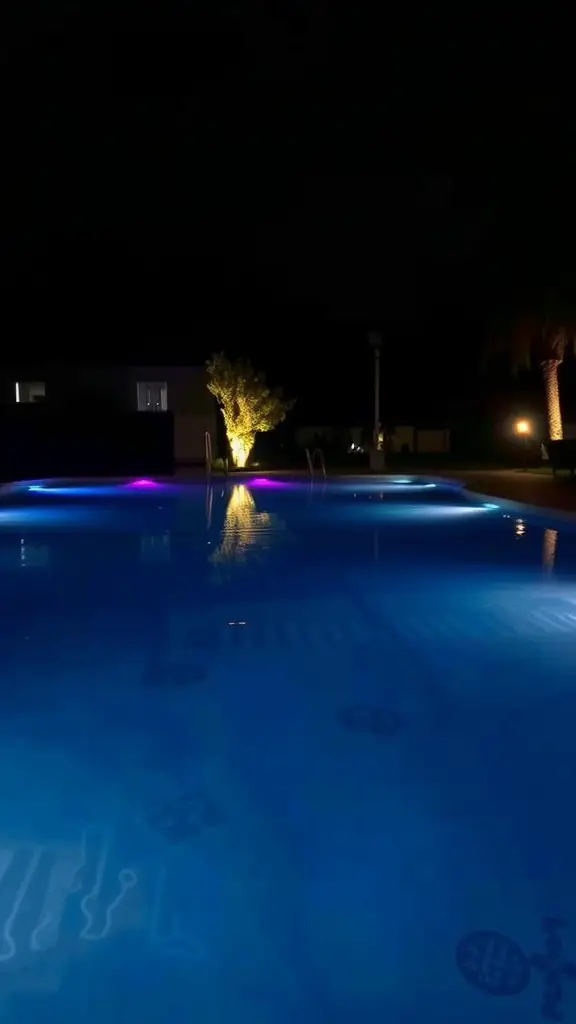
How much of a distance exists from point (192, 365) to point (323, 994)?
35.9 m

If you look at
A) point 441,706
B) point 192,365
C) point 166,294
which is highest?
point 166,294

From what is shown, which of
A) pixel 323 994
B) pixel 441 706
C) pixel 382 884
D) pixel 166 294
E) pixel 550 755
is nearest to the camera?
pixel 323 994

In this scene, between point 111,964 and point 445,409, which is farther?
point 445,409

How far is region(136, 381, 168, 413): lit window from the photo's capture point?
3841cm

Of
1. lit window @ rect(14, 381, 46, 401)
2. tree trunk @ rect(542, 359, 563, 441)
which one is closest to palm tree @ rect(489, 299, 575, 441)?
tree trunk @ rect(542, 359, 563, 441)

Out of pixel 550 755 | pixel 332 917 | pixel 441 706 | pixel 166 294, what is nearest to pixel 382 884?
pixel 332 917

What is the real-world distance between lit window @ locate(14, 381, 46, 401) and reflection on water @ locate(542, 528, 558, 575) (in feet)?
85.0

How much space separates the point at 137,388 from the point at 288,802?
34483 mm

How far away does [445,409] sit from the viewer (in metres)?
48.8

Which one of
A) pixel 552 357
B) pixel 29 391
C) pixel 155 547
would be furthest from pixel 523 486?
pixel 29 391

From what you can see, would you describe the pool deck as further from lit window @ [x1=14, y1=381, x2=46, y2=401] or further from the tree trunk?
lit window @ [x1=14, y1=381, x2=46, y2=401]

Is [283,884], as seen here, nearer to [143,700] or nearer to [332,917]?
[332,917]

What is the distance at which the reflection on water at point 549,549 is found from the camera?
1211 cm

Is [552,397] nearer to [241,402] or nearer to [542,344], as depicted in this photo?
[542,344]
